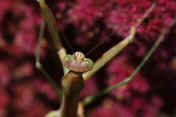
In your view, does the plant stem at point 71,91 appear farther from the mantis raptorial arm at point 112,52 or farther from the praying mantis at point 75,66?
the mantis raptorial arm at point 112,52

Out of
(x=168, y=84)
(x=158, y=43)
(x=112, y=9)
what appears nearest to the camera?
(x=112, y=9)

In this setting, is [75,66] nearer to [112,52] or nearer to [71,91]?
[71,91]

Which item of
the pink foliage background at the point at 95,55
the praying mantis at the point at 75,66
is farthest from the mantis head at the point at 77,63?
the pink foliage background at the point at 95,55

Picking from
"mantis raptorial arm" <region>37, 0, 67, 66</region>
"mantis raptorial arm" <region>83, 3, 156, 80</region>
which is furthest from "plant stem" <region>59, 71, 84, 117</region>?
"mantis raptorial arm" <region>37, 0, 67, 66</region>

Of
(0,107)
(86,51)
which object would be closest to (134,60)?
(86,51)

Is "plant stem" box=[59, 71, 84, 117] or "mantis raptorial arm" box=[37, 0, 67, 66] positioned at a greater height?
"mantis raptorial arm" box=[37, 0, 67, 66]

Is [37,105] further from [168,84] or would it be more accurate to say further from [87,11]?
[168,84]

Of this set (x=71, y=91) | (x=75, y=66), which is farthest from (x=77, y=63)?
(x=71, y=91)

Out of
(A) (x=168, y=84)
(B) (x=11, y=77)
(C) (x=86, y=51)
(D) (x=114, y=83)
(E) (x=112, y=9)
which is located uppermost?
(E) (x=112, y=9)

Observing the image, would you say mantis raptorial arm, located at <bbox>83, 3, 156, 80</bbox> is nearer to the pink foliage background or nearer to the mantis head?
the pink foliage background
